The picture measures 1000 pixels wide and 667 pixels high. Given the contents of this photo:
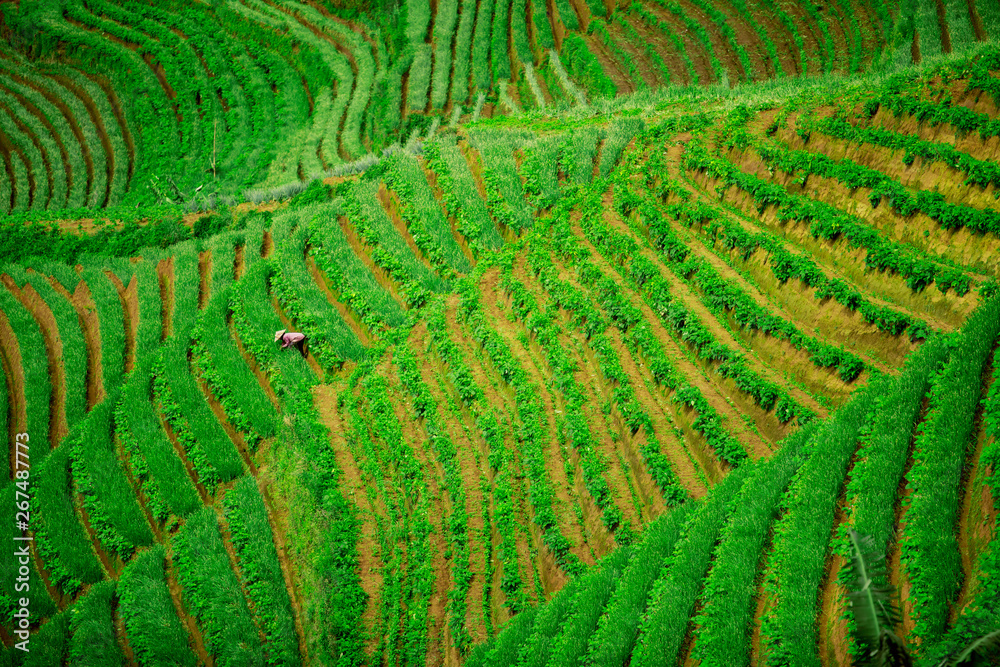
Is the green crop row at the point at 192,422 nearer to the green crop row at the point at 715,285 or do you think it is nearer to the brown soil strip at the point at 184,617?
the brown soil strip at the point at 184,617

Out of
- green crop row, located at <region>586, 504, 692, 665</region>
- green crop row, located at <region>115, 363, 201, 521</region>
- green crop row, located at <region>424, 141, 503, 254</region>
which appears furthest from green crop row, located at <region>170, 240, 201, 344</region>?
green crop row, located at <region>586, 504, 692, 665</region>

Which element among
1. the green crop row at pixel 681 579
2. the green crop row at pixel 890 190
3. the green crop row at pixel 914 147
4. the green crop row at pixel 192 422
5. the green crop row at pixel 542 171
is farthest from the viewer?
the green crop row at pixel 542 171

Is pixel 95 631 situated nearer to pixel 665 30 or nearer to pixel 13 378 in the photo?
pixel 13 378

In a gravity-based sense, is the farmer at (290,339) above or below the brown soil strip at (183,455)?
above

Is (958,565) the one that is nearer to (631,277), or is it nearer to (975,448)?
(975,448)

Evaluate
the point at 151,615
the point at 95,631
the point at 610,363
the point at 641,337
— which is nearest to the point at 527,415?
the point at 610,363

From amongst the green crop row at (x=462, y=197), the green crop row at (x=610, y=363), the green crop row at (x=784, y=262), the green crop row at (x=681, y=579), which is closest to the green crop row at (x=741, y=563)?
the green crop row at (x=681, y=579)
